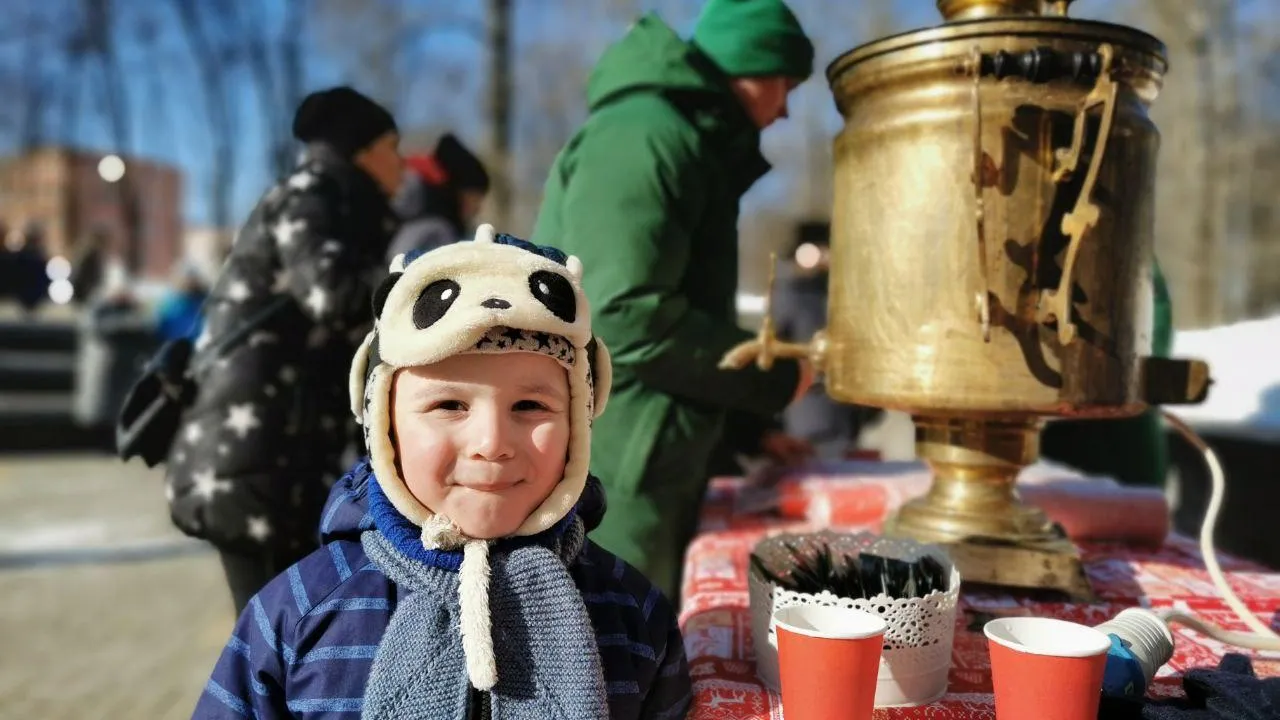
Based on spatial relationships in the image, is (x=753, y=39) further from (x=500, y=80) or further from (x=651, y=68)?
(x=500, y=80)

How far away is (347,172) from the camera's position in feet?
7.97

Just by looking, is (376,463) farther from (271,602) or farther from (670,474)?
(670,474)

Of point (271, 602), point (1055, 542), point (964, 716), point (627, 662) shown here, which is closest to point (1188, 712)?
point (964, 716)

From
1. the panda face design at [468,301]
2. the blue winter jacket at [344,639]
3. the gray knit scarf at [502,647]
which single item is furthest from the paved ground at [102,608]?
the panda face design at [468,301]

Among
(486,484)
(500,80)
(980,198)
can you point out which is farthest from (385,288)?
(500,80)

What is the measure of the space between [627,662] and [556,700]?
12cm

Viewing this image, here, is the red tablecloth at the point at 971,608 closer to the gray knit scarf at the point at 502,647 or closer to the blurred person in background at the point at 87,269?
the gray knit scarf at the point at 502,647

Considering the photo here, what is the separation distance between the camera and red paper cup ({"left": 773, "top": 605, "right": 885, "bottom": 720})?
857mm

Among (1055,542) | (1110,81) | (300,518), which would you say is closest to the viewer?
(1110,81)

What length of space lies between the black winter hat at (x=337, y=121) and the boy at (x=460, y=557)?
1670 millimetres

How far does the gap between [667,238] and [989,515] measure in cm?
74

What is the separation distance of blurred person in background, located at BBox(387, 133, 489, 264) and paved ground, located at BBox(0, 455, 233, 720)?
6.64 ft

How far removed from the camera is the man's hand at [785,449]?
7.52ft

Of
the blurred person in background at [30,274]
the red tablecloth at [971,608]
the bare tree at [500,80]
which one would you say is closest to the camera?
the red tablecloth at [971,608]
